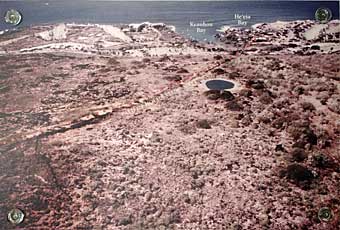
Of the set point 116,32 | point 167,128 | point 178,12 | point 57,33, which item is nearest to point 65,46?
point 57,33

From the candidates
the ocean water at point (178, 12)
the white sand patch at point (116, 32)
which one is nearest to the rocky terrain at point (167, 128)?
the white sand patch at point (116, 32)

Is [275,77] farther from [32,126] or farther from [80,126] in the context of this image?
[32,126]

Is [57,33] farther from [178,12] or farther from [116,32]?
[178,12]

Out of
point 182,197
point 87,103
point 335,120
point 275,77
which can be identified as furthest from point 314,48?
point 87,103

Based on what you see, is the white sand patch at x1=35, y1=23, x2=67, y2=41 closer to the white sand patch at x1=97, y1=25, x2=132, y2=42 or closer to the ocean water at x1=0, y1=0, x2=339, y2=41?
the ocean water at x1=0, y1=0, x2=339, y2=41

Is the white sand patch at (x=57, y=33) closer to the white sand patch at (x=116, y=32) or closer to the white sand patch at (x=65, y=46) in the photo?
the white sand patch at (x=65, y=46)
